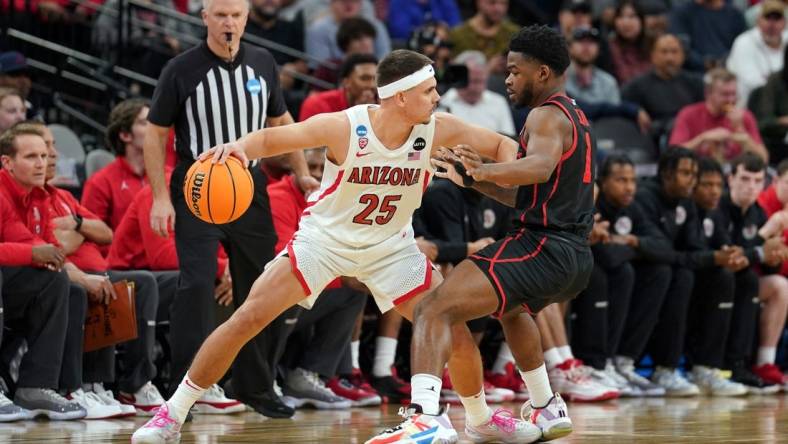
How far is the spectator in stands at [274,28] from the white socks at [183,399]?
Answer: 6663 millimetres

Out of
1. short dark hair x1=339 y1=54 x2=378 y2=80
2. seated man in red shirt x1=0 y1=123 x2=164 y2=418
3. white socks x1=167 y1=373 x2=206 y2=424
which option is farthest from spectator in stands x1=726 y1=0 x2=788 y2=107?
white socks x1=167 y1=373 x2=206 y2=424

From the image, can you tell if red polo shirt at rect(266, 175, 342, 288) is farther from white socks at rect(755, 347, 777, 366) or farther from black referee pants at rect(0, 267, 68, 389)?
white socks at rect(755, 347, 777, 366)

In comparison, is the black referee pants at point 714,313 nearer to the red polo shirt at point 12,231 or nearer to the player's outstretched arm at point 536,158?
the player's outstretched arm at point 536,158

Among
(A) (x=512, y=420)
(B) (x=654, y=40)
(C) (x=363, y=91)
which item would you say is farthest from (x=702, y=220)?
(A) (x=512, y=420)

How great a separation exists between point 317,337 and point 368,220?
2.72m

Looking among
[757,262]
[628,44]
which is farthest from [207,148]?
[628,44]

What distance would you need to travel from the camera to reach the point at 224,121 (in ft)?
24.0

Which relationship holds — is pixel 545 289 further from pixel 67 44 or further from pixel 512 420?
pixel 67 44

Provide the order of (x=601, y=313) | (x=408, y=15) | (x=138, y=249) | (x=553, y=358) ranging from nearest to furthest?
(x=138, y=249) → (x=553, y=358) → (x=601, y=313) → (x=408, y=15)

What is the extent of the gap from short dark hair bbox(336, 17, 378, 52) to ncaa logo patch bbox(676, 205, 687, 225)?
3.09 meters

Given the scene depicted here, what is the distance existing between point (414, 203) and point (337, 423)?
172cm

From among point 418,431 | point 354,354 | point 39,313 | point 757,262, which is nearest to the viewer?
point 418,431

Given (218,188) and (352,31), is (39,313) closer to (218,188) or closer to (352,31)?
(218,188)

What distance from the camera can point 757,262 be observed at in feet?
35.3
